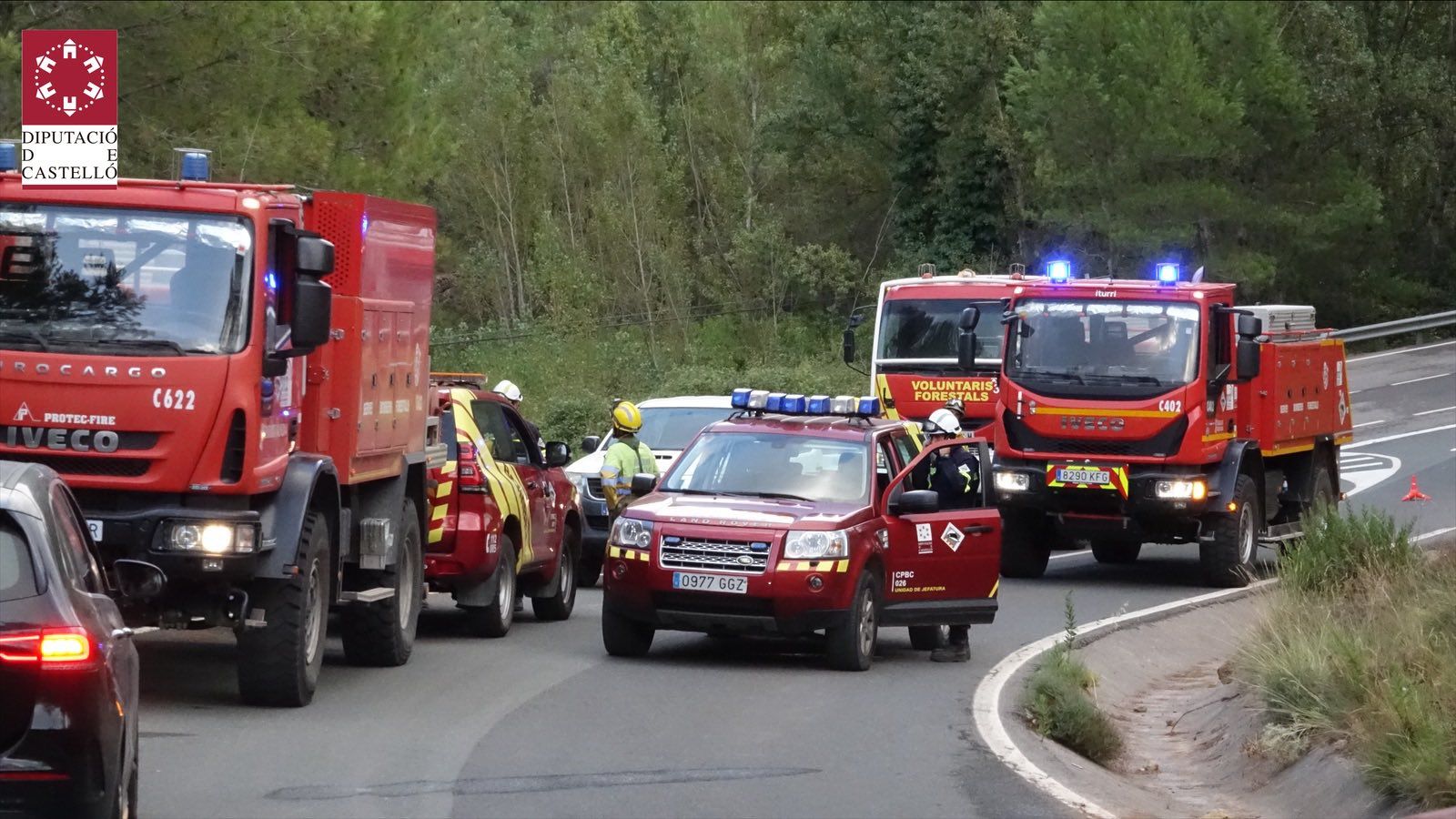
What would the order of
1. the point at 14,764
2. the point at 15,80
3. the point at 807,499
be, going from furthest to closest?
1. the point at 15,80
2. the point at 807,499
3. the point at 14,764

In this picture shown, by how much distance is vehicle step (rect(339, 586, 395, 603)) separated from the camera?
1323cm

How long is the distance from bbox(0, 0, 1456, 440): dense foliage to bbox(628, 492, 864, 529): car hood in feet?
72.8

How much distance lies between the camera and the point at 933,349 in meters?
26.0

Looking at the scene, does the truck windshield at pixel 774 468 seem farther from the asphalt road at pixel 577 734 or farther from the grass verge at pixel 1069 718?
the grass verge at pixel 1069 718

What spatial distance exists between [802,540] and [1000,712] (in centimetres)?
192

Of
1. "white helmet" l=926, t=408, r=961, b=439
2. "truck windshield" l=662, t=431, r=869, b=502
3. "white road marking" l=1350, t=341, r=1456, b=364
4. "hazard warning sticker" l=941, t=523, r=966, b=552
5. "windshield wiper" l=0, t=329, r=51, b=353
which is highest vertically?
"windshield wiper" l=0, t=329, r=51, b=353

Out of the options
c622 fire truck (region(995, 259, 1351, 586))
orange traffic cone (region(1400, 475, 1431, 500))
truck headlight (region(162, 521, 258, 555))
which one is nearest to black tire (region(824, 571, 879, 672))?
truck headlight (region(162, 521, 258, 555))

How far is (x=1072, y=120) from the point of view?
50.3 m

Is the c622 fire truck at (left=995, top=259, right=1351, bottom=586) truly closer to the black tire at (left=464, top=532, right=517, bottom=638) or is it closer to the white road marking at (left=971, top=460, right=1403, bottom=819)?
the white road marking at (left=971, top=460, right=1403, bottom=819)

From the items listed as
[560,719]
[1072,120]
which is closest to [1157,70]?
[1072,120]

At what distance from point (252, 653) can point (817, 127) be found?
48689mm

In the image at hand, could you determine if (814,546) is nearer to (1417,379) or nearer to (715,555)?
(715,555)

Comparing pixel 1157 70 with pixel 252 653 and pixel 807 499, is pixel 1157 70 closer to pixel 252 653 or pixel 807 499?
pixel 807 499

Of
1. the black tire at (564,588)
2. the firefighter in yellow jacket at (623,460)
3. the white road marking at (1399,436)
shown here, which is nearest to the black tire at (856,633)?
the black tire at (564,588)
